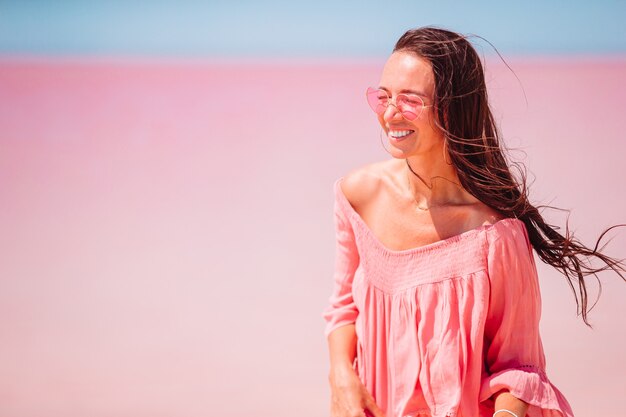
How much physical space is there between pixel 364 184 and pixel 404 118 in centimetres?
26

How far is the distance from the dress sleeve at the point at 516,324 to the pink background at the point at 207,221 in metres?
1.11

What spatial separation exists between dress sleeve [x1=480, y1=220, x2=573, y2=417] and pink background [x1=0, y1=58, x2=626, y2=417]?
111cm

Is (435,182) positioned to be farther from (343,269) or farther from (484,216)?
(343,269)

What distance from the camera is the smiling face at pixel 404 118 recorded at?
187cm

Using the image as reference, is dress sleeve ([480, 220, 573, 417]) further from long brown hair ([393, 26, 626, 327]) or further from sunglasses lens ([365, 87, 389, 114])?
sunglasses lens ([365, 87, 389, 114])

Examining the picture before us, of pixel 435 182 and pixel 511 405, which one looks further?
pixel 435 182

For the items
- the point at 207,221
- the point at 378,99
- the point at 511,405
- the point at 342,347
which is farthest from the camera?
the point at 207,221

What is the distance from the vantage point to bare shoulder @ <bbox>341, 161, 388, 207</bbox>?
6.90 ft

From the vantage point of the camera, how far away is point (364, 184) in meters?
2.11

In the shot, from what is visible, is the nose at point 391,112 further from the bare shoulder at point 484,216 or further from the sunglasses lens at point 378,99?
the bare shoulder at point 484,216

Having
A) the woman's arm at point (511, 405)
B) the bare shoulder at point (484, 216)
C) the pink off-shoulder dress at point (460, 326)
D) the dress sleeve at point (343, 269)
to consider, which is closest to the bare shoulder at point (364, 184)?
the dress sleeve at point (343, 269)

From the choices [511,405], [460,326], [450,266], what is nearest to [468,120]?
[450,266]

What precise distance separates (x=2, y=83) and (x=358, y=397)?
5421 millimetres

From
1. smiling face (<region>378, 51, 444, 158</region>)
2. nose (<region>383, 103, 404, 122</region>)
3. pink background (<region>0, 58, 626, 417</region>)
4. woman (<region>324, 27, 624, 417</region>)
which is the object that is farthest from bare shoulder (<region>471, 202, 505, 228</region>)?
pink background (<region>0, 58, 626, 417</region>)
